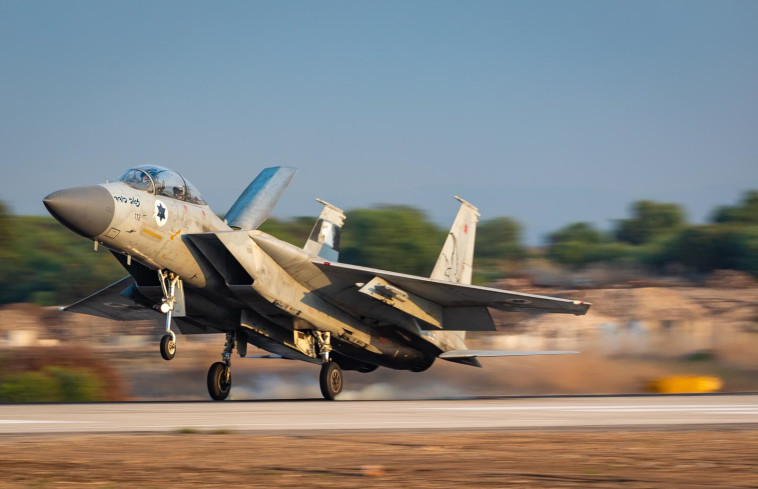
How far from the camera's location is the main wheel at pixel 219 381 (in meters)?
17.5

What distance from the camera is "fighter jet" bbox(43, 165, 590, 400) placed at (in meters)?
14.4

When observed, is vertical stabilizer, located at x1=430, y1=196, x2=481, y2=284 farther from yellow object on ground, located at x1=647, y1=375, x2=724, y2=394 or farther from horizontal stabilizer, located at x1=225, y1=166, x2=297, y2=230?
yellow object on ground, located at x1=647, y1=375, x2=724, y2=394

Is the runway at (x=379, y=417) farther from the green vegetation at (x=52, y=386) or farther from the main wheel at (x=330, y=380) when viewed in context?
the green vegetation at (x=52, y=386)

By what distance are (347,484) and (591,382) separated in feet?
66.3

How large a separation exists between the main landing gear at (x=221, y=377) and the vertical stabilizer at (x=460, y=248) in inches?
201

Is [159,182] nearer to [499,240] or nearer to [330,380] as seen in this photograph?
[330,380]

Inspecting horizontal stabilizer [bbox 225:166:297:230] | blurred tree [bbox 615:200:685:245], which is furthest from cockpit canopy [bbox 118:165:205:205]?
blurred tree [bbox 615:200:685:245]

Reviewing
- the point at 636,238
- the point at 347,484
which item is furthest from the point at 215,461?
the point at 636,238

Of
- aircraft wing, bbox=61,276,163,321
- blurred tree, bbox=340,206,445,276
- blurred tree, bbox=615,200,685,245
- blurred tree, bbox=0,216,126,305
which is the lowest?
aircraft wing, bbox=61,276,163,321

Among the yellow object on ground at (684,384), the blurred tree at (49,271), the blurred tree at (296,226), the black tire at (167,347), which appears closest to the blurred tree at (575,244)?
the blurred tree at (296,226)

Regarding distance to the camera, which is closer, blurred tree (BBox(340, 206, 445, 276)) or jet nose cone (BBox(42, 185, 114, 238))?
jet nose cone (BBox(42, 185, 114, 238))

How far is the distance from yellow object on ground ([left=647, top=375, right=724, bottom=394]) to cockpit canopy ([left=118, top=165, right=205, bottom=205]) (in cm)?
1475

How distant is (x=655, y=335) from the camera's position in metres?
27.7

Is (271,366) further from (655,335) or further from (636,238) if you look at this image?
(636,238)
